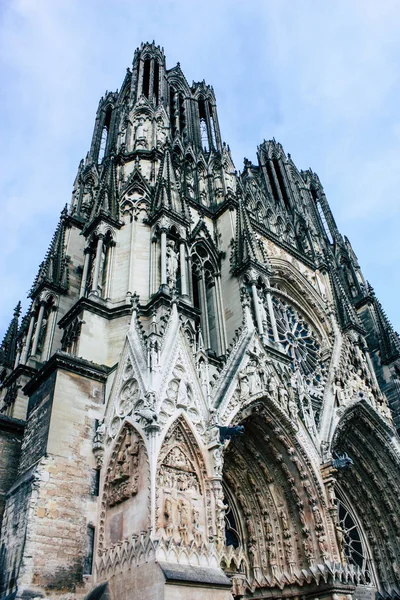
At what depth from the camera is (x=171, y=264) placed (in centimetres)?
1291

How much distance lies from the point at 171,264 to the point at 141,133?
684 cm

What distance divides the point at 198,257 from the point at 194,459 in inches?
340

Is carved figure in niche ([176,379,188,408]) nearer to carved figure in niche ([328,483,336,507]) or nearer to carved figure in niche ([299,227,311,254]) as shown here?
carved figure in niche ([328,483,336,507])

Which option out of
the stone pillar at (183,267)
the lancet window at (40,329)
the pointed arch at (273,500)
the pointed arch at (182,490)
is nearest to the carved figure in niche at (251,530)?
the pointed arch at (273,500)

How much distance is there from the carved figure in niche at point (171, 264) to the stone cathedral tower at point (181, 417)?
0.04 metres

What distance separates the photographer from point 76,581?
8094 mm

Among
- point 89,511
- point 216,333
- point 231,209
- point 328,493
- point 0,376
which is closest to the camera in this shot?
point 89,511

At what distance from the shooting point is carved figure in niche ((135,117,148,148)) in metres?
17.1

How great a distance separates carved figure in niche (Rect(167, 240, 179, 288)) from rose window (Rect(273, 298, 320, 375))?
18.6 feet

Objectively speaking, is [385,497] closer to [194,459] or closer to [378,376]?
[378,376]

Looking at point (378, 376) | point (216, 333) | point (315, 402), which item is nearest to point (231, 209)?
point (216, 333)

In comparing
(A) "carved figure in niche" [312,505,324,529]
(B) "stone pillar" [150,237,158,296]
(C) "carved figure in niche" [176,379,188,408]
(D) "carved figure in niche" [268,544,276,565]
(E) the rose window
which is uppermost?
(E) the rose window

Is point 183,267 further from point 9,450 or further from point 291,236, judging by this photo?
point 291,236

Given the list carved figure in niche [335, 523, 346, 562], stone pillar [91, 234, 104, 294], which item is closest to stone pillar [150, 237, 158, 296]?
stone pillar [91, 234, 104, 294]
